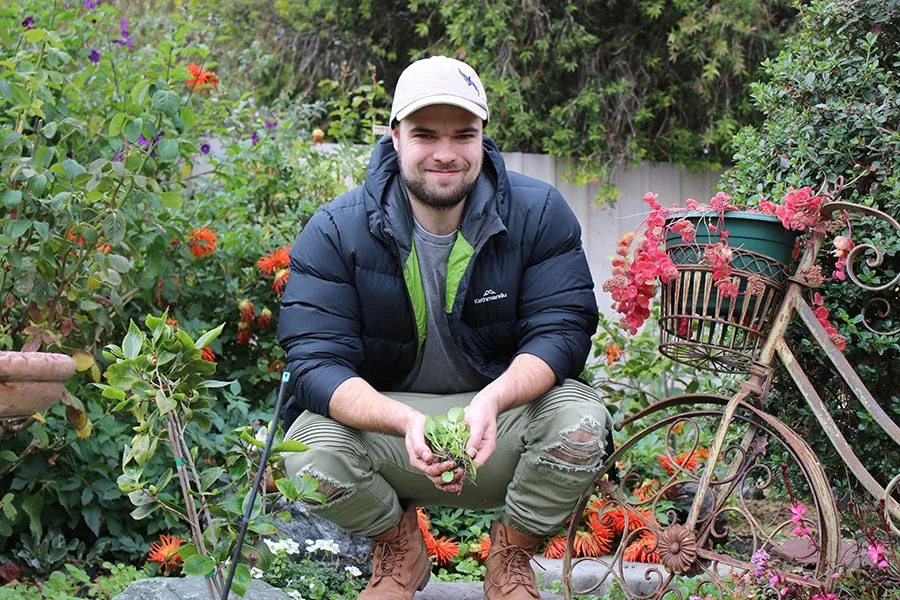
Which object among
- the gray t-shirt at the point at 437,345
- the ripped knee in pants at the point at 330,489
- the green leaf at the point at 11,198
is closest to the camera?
the ripped knee in pants at the point at 330,489

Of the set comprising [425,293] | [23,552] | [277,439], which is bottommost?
[23,552]

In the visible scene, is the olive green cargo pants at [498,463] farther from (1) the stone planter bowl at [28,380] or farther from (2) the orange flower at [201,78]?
(2) the orange flower at [201,78]

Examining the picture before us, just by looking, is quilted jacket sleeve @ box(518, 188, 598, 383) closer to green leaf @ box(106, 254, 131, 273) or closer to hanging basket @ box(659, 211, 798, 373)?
hanging basket @ box(659, 211, 798, 373)

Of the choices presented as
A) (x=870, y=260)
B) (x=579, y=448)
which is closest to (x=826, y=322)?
(x=870, y=260)

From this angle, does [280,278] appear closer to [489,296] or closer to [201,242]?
[201,242]

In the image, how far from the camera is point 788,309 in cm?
253

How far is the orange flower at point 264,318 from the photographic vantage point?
413 centimetres

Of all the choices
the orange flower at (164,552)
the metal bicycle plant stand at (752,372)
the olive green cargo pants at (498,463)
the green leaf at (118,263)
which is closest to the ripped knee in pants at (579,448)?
the olive green cargo pants at (498,463)

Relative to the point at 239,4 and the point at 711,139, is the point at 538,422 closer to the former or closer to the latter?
the point at 711,139

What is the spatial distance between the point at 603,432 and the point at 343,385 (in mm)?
688

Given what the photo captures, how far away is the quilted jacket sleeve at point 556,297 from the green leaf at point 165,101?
3.96ft

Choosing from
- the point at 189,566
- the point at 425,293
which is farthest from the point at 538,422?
the point at 189,566

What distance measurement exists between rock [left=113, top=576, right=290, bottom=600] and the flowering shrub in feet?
3.96

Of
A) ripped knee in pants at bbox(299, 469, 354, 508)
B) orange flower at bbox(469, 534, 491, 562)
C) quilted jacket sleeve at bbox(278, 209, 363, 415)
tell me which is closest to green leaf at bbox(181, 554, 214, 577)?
ripped knee in pants at bbox(299, 469, 354, 508)
